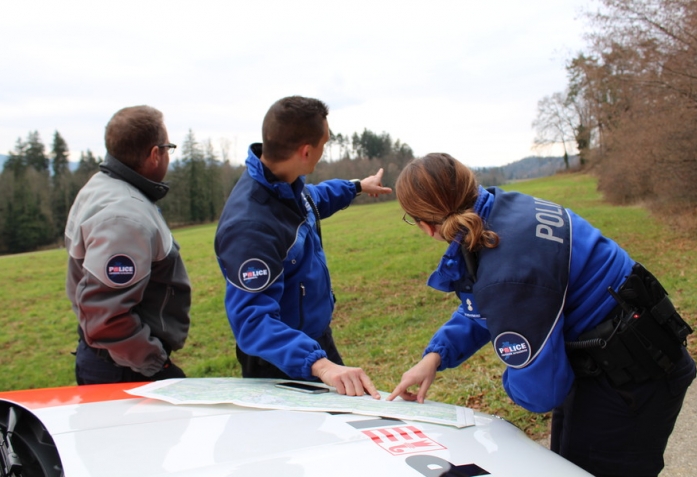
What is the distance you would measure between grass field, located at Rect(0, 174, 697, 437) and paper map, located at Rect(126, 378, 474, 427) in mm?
2420

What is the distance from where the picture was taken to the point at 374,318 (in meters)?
9.43

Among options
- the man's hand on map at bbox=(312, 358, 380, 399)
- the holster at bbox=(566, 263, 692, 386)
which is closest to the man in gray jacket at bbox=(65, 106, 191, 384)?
the man's hand on map at bbox=(312, 358, 380, 399)

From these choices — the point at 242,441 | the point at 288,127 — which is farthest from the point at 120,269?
the point at 242,441

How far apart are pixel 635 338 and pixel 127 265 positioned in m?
2.24

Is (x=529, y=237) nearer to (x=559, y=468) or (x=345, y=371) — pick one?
(x=559, y=468)

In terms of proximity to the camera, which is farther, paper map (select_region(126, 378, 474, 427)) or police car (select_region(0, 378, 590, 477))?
paper map (select_region(126, 378, 474, 427))

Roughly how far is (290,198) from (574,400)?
156cm

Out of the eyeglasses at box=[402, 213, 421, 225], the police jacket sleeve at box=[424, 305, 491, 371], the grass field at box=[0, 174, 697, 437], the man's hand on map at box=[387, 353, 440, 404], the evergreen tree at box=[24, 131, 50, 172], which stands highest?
the evergreen tree at box=[24, 131, 50, 172]

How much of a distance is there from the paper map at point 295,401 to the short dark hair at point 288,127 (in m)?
1.14

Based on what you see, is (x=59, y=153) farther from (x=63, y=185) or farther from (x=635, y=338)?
(x=635, y=338)

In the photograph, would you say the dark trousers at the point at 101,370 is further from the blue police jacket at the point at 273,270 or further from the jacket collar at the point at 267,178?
the jacket collar at the point at 267,178

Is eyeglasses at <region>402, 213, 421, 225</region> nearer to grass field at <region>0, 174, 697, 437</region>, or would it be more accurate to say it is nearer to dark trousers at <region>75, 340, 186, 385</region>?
dark trousers at <region>75, 340, 186, 385</region>

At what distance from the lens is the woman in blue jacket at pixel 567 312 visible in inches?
73.2

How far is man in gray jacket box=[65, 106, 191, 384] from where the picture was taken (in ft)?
9.23
